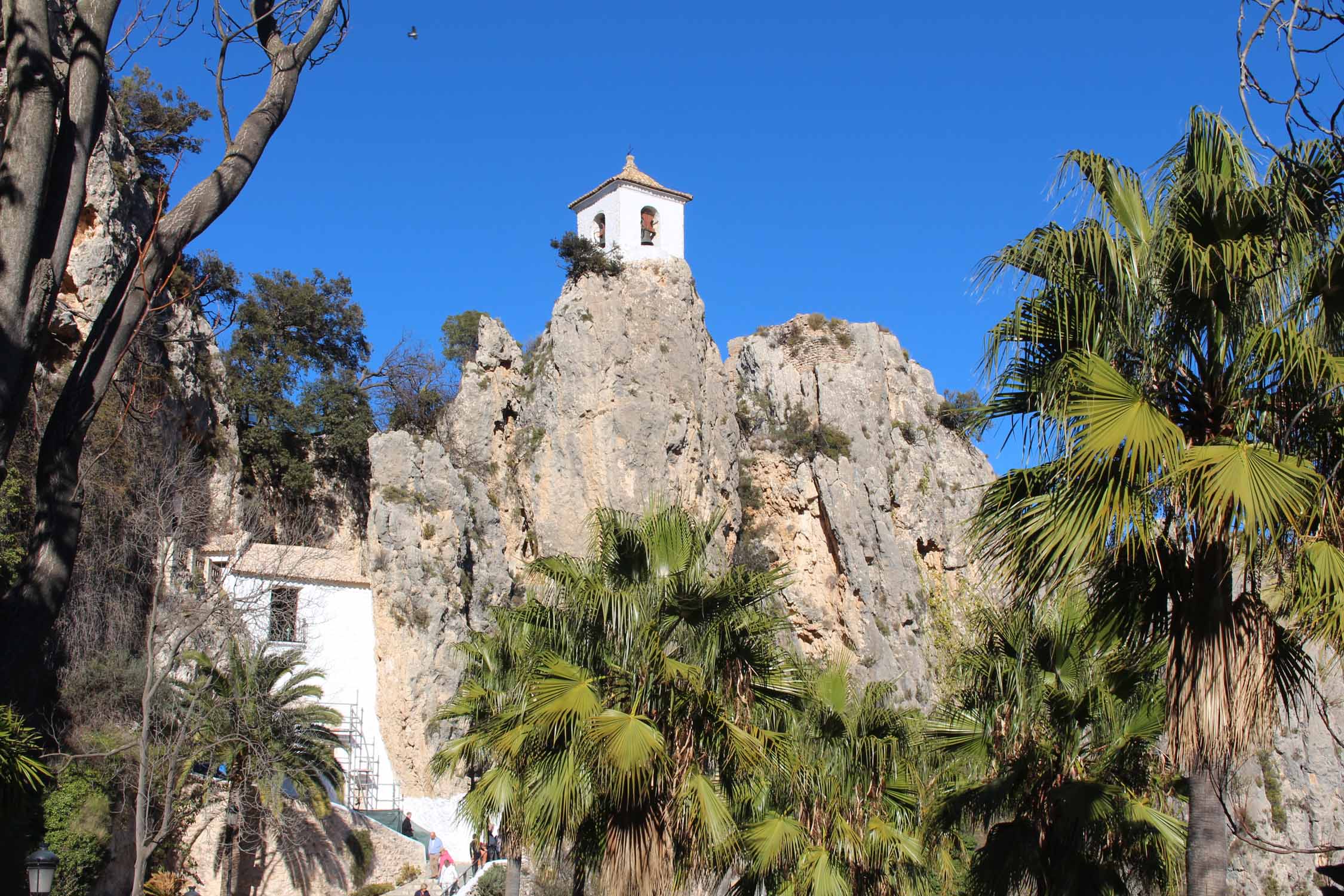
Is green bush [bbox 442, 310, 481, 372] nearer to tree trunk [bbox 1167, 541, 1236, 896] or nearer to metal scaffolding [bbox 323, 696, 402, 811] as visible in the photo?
metal scaffolding [bbox 323, 696, 402, 811]

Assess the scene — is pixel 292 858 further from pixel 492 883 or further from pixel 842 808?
pixel 842 808

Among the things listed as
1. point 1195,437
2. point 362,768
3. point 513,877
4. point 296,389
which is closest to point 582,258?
point 296,389

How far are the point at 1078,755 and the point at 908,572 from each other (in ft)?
108

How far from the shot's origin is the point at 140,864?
1677cm

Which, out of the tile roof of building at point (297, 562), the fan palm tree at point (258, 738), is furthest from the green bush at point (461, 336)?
the fan palm tree at point (258, 738)

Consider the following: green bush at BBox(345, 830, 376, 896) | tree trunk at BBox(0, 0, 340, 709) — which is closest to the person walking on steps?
green bush at BBox(345, 830, 376, 896)

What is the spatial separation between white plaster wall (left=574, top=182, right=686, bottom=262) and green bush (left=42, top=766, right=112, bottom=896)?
26514 millimetres

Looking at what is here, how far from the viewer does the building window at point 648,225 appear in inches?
1704

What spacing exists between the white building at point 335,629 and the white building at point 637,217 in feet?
53.7

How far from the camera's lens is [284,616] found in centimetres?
2986

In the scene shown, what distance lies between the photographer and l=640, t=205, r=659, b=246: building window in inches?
1704

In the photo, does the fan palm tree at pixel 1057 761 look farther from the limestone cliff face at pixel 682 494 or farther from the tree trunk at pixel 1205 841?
the limestone cliff face at pixel 682 494

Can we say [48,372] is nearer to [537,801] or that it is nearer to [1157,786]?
[537,801]

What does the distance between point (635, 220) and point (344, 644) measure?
19517 millimetres
